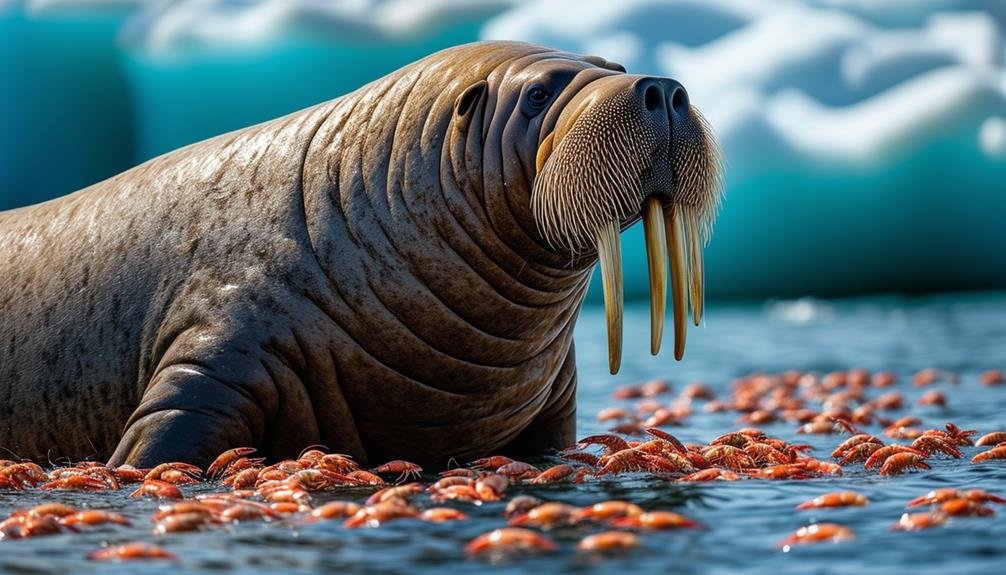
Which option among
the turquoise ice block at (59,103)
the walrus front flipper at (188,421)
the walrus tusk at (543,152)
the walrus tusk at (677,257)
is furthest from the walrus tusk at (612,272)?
the turquoise ice block at (59,103)

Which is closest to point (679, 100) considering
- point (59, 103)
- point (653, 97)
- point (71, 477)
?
point (653, 97)

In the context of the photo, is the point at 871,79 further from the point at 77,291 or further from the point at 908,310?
the point at 77,291

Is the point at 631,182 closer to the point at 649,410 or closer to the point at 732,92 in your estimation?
the point at 649,410

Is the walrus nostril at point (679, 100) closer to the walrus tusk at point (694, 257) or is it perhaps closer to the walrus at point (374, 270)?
the walrus at point (374, 270)

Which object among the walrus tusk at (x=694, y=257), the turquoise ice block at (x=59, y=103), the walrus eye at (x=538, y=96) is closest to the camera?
the walrus tusk at (x=694, y=257)

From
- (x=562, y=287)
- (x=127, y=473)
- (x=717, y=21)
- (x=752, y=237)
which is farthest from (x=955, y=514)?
(x=717, y=21)
